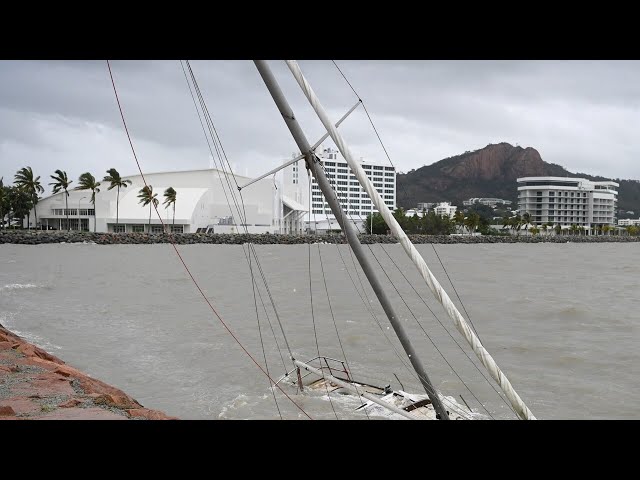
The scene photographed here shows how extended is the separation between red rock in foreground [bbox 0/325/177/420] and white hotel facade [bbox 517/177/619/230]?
162 meters

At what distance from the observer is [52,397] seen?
21.3 ft

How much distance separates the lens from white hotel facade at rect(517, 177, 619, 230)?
162875 millimetres

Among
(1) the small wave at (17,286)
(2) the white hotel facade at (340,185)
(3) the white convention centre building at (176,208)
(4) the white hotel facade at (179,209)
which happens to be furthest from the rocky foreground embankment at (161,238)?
(1) the small wave at (17,286)

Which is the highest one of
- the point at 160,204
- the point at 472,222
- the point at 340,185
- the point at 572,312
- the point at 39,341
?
the point at 340,185

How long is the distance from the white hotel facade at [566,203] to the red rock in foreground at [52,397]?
162 meters

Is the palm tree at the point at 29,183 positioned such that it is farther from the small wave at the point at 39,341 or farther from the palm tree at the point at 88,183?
the small wave at the point at 39,341

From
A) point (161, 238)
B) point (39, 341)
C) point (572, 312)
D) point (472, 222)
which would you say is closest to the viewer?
point (39, 341)

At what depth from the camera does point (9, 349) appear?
9.09 m

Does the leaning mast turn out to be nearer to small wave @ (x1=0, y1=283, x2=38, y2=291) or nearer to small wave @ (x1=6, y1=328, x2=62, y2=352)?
small wave @ (x1=6, y1=328, x2=62, y2=352)

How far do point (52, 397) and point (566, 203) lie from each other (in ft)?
568

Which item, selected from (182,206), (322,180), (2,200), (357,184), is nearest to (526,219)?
(357,184)

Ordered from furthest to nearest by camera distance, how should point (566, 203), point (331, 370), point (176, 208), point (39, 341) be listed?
point (566, 203) < point (176, 208) < point (39, 341) < point (331, 370)

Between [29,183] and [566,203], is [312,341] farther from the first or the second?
[566,203]
